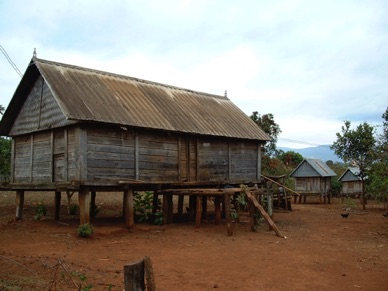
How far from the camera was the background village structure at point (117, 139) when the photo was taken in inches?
513

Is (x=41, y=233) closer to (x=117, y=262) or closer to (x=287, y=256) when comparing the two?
(x=117, y=262)

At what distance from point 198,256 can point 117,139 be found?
5.59m

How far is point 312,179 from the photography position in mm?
34656

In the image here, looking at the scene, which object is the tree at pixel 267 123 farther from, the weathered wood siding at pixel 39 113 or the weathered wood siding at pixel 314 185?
the weathered wood siding at pixel 39 113

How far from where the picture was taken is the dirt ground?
7.29 meters

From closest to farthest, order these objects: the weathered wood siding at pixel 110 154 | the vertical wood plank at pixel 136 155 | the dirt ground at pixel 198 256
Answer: the dirt ground at pixel 198 256 → the weathered wood siding at pixel 110 154 → the vertical wood plank at pixel 136 155

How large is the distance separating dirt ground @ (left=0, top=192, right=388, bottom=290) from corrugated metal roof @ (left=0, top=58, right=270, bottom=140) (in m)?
3.94

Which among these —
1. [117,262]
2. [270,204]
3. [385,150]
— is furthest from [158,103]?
[385,150]

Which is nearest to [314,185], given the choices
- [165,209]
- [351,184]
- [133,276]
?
[351,184]

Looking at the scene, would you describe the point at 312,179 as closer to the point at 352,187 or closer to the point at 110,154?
the point at 352,187

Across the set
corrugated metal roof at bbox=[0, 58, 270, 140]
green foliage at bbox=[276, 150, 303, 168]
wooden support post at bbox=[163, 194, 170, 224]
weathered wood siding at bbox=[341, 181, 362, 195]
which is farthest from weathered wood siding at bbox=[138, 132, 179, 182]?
green foliage at bbox=[276, 150, 303, 168]

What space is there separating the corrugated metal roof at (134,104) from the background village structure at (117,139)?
5 cm

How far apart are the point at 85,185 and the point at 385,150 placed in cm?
1274

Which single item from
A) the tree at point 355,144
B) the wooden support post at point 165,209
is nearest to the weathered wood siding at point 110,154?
the wooden support post at point 165,209
